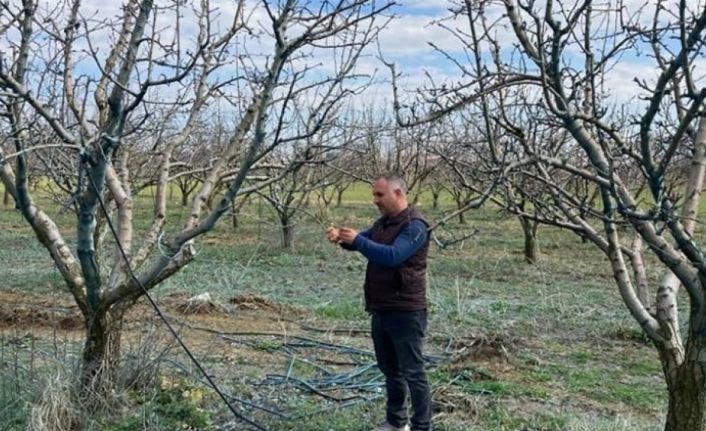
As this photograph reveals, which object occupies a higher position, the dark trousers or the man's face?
the man's face

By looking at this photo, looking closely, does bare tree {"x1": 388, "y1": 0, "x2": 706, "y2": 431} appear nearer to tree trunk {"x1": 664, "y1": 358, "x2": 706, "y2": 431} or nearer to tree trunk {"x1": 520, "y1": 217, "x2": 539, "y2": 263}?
tree trunk {"x1": 664, "y1": 358, "x2": 706, "y2": 431}

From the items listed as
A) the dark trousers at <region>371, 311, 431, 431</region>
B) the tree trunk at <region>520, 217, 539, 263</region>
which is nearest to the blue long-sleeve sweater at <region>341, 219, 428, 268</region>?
the dark trousers at <region>371, 311, 431, 431</region>

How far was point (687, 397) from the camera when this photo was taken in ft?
13.0

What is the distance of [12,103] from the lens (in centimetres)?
467

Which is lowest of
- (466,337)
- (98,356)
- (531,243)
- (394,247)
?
(466,337)

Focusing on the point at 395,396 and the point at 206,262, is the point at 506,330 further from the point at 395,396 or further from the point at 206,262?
the point at 206,262

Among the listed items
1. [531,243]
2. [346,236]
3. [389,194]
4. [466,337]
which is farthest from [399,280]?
[531,243]

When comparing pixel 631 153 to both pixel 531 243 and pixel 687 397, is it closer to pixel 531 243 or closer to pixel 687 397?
pixel 687 397

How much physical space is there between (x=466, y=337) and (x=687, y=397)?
14.4 ft

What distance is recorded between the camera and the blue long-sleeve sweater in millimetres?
4496

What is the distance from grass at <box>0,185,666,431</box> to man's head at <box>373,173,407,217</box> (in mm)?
941

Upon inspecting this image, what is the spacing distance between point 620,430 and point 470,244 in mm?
14321

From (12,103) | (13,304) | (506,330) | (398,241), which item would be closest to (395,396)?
(398,241)

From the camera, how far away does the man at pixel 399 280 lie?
14.9 feet
